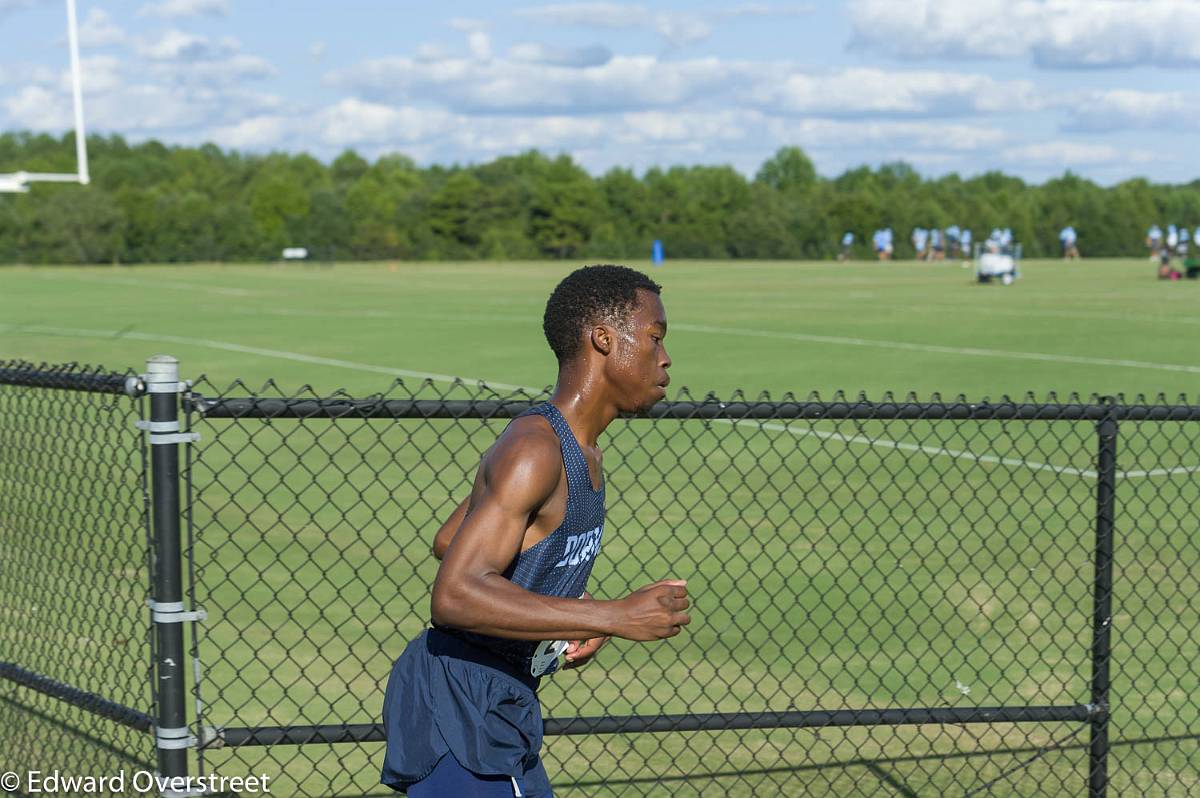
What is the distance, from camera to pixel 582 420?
12.0 ft

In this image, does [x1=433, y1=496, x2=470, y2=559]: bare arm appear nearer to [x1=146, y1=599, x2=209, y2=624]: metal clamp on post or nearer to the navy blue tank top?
the navy blue tank top

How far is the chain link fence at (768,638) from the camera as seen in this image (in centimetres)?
575

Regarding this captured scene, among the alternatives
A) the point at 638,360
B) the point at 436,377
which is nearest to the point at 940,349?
the point at 436,377

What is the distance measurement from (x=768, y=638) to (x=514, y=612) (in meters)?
5.04

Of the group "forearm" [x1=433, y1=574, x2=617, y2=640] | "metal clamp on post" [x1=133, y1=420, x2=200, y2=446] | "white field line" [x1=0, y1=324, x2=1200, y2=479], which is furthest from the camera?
"white field line" [x1=0, y1=324, x2=1200, y2=479]

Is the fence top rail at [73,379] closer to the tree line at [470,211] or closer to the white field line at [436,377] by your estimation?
the white field line at [436,377]

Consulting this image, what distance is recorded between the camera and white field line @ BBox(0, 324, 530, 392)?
844 inches

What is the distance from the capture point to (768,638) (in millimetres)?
8141

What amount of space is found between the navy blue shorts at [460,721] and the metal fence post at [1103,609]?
2.95 metres

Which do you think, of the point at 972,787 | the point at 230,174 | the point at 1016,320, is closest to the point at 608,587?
the point at 972,787

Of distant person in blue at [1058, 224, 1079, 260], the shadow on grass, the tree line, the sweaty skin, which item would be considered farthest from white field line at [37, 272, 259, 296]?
distant person in blue at [1058, 224, 1079, 260]

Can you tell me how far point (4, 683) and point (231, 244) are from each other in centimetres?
9447

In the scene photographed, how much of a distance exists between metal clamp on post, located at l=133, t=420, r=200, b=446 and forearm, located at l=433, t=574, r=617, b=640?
68.6 inches

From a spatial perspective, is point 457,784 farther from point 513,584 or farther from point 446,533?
point 446,533
